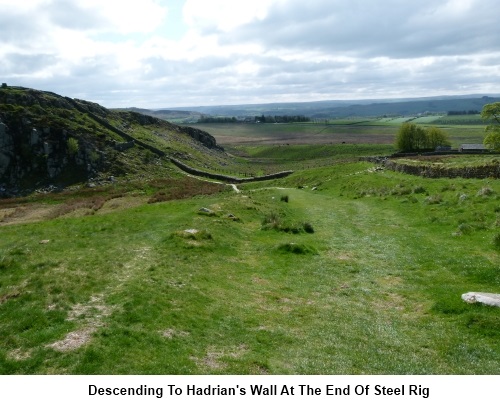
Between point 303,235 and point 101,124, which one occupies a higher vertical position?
point 101,124

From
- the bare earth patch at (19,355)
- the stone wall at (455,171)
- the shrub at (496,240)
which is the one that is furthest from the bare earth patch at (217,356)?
the stone wall at (455,171)

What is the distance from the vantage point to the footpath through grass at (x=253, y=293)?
13.6m

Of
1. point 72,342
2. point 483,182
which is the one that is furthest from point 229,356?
point 483,182

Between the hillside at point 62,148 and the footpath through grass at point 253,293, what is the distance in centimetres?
5025

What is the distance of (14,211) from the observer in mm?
58469

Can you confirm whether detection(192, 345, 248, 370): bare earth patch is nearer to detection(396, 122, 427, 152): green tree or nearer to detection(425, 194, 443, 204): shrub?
detection(425, 194, 443, 204): shrub

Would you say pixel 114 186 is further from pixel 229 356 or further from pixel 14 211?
pixel 229 356

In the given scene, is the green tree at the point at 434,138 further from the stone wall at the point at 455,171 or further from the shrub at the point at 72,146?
the shrub at the point at 72,146

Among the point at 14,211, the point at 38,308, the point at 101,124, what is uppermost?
the point at 101,124

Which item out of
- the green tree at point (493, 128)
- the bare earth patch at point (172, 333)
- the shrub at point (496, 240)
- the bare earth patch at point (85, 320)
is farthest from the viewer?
the green tree at point (493, 128)

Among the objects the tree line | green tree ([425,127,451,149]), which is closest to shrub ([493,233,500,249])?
the tree line

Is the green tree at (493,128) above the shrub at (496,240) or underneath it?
above

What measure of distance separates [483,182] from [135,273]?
115 feet

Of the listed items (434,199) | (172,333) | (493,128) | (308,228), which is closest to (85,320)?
(172,333)
